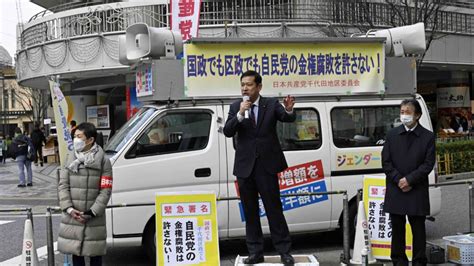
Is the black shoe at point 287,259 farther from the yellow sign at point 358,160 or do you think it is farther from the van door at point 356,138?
the yellow sign at point 358,160

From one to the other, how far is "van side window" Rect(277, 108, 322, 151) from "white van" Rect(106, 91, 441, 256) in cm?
1

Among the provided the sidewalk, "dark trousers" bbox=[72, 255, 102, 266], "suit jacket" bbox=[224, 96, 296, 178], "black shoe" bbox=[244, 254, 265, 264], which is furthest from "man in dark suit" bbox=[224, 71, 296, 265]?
the sidewalk

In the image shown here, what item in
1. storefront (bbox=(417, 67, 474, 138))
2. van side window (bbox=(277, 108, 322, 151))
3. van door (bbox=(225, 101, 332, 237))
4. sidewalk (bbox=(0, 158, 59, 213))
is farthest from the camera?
storefront (bbox=(417, 67, 474, 138))

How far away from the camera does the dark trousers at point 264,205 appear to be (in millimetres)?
5488

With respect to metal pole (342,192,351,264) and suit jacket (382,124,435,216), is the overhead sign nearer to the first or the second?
metal pole (342,192,351,264)

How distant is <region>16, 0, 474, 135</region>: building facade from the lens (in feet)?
63.0

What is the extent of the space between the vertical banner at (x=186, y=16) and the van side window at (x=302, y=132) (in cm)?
503

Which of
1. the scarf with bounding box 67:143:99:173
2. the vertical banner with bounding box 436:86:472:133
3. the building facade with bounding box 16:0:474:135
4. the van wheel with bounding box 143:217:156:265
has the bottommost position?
the van wheel with bounding box 143:217:156:265

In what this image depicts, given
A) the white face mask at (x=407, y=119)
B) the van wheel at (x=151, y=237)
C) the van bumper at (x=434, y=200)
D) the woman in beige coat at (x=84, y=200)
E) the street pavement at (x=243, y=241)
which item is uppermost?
the white face mask at (x=407, y=119)

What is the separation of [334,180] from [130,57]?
3292 millimetres

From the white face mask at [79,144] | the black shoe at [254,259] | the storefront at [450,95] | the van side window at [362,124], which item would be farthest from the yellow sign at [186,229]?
the storefront at [450,95]

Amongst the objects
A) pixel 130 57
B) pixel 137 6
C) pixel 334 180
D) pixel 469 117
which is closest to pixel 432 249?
pixel 334 180

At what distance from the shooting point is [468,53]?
24.9 metres

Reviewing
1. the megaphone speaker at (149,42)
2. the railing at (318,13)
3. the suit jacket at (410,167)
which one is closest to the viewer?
the suit jacket at (410,167)
